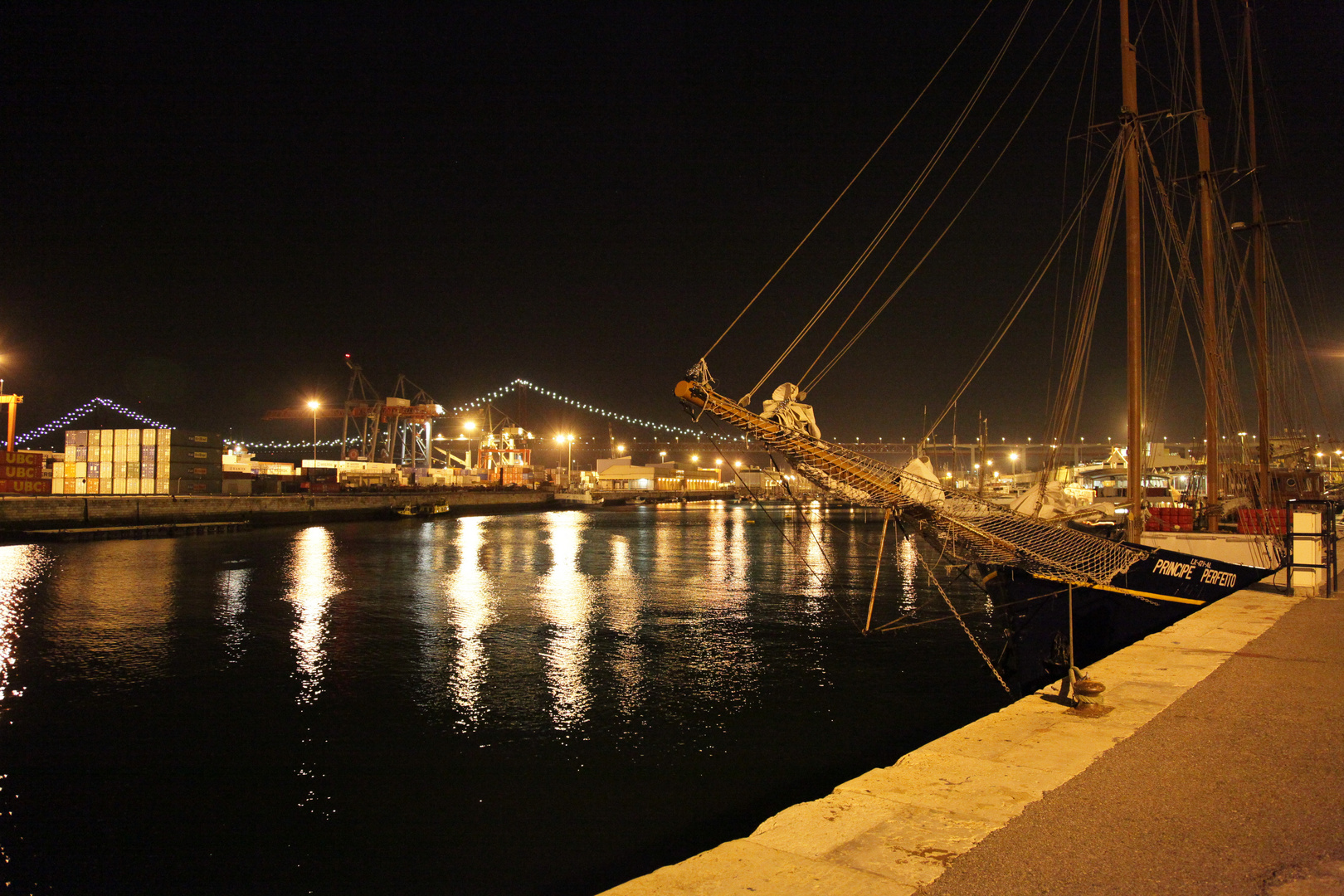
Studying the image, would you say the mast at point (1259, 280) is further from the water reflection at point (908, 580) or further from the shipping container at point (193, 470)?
the shipping container at point (193, 470)

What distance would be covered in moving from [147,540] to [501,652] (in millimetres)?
35468

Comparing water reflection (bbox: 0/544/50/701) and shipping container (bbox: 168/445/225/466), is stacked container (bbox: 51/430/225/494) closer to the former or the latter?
shipping container (bbox: 168/445/225/466)

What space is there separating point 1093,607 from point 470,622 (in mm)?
12998

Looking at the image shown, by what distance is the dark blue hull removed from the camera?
10.0 meters

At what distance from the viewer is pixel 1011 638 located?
35.5 feet

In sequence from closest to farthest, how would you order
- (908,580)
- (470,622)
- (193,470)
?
(470,622), (908,580), (193,470)

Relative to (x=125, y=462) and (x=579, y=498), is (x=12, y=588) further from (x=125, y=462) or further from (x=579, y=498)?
(x=579, y=498)

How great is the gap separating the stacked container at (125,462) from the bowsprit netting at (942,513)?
55.0m

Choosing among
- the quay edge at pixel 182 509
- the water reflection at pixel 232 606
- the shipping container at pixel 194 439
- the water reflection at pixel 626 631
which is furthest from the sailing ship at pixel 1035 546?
the shipping container at pixel 194 439

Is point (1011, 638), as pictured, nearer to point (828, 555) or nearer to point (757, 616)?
point (757, 616)

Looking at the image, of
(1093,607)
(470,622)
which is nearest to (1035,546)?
(1093,607)

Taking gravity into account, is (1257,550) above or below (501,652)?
above

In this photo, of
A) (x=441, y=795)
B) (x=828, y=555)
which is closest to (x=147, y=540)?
(x=828, y=555)

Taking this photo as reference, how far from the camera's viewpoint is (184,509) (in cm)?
4881
